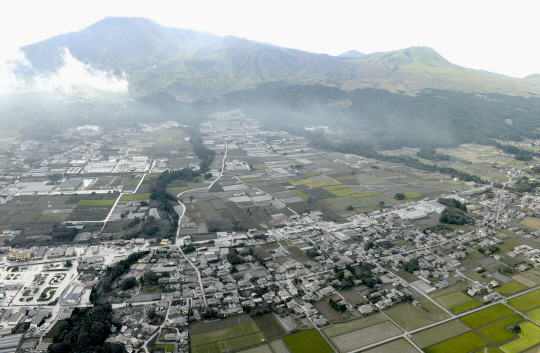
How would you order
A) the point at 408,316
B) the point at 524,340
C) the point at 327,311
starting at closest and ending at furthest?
the point at 524,340 < the point at 408,316 < the point at 327,311

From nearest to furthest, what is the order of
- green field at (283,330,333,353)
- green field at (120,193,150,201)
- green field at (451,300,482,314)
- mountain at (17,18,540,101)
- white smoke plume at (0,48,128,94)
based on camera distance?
green field at (283,330,333,353) < green field at (451,300,482,314) < green field at (120,193,150,201) < white smoke plume at (0,48,128,94) < mountain at (17,18,540,101)

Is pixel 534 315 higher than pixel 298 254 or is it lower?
lower

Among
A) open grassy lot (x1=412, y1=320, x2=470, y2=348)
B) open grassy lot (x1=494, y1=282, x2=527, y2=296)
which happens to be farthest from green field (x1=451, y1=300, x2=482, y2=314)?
open grassy lot (x1=494, y1=282, x2=527, y2=296)

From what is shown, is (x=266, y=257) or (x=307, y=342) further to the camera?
(x=266, y=257)

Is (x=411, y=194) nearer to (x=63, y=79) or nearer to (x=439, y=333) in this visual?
(x=439, y=333)

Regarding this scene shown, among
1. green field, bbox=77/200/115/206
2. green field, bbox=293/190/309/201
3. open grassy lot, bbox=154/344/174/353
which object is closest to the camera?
open grassy lot, bbox=154/344/174/353

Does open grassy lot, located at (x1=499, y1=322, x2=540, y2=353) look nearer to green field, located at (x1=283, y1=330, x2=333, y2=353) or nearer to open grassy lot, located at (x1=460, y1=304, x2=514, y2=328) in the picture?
open grassy lot, located at (x1=460, y1=304, x2=514, y2=328)

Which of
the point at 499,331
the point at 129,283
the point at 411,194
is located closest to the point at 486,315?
the point at 499,331
